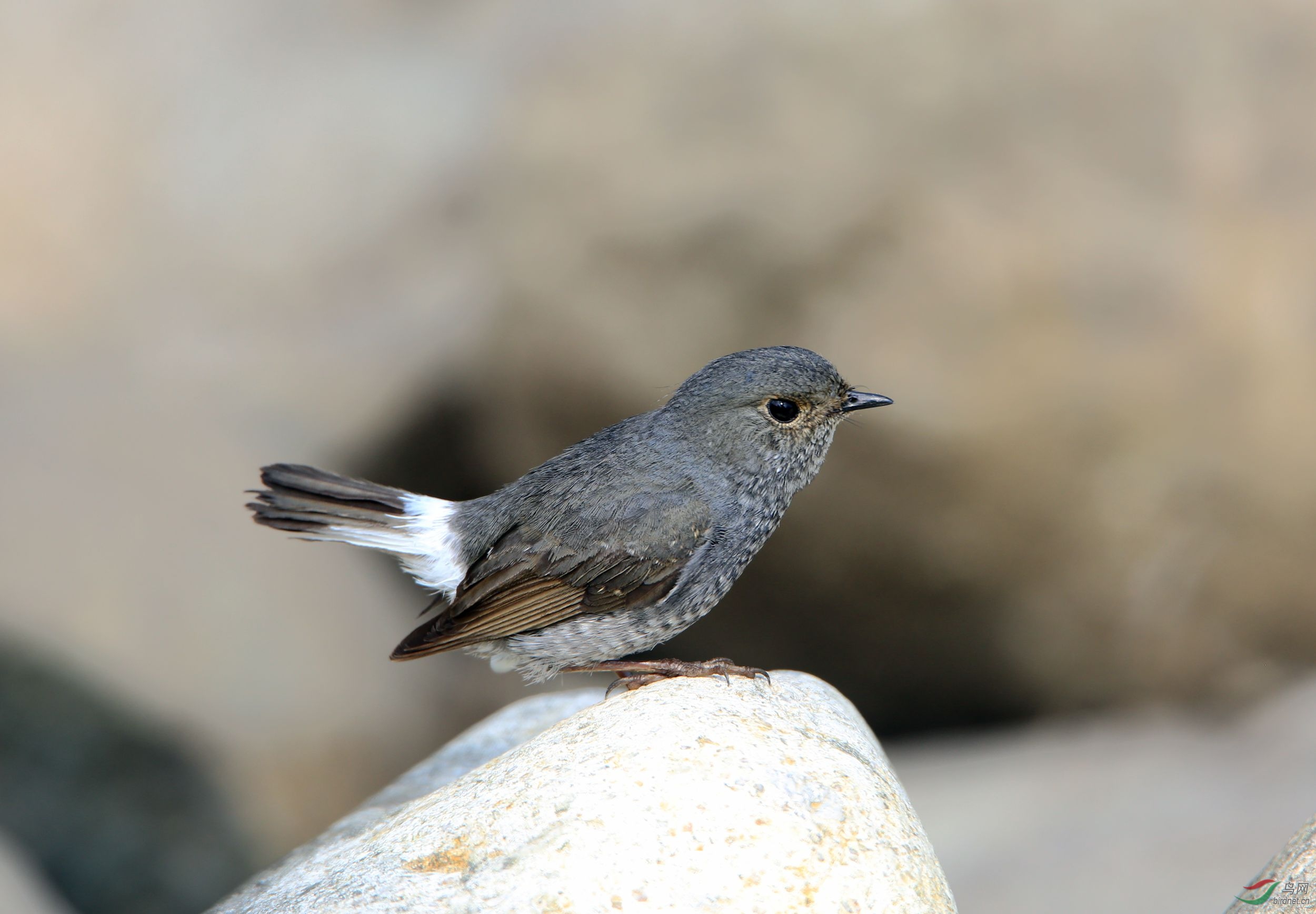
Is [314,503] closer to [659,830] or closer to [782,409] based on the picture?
[782,409]

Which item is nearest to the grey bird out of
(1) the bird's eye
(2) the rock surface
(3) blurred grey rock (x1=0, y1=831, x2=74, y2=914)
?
(1) the bird's eye

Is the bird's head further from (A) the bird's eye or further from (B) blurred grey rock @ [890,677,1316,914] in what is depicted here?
(B) blurred grey rock @ [890,677,1316,914]

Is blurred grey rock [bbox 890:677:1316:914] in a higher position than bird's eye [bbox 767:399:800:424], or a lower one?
lower

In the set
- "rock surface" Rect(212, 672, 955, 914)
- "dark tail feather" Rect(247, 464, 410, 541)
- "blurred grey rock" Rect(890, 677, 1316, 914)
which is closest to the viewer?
"rock surface" Rect(212, 672, 955, 914)

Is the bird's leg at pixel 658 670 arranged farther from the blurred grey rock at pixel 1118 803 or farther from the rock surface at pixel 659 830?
the blurred grey rock at pixel 1118 803

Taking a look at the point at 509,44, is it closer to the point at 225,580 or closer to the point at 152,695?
the point at 225,580

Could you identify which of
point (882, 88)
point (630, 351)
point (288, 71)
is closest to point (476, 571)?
point (630, 351)
